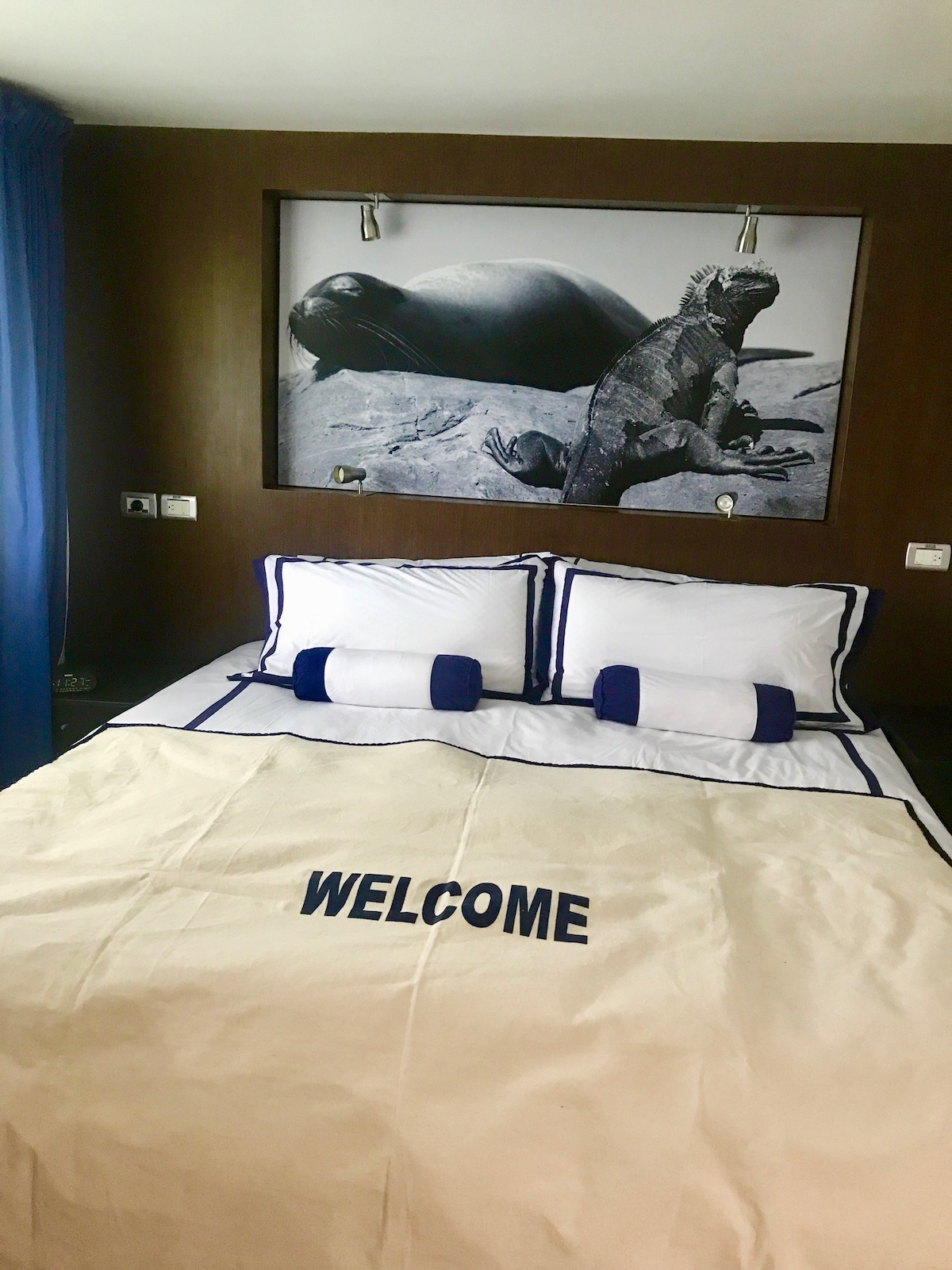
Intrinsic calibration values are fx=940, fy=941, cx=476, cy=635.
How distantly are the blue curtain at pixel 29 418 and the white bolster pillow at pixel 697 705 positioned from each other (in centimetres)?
165

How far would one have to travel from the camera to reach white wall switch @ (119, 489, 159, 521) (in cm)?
305

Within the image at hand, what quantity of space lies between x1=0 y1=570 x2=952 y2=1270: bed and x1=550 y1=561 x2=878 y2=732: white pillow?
64 cm

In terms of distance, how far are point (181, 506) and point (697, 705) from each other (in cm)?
177

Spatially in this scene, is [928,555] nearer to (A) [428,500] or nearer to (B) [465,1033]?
(A) [428,500]

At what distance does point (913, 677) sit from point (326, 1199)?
7.83 ft

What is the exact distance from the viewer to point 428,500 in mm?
2949

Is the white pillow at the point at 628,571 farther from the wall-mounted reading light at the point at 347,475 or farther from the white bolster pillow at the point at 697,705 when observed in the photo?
the wall-mounted reading light at the point at 347,475

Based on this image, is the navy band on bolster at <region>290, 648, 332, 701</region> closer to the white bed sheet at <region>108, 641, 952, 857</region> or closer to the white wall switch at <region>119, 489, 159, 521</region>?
the white bed sheet at <region>108, 641, 952, 857</region>

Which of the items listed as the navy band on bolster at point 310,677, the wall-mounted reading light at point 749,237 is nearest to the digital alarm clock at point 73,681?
the navy band on bolster at point 310,677

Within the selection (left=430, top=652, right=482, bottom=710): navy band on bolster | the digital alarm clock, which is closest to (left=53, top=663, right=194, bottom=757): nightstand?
the digital alarm clock

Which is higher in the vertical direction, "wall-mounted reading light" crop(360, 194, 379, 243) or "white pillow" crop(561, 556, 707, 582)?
"wall-mounted reading light" crop(360, 194, 379, 243)

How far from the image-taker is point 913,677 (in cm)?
287

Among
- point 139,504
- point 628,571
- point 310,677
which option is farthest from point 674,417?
point 139,504

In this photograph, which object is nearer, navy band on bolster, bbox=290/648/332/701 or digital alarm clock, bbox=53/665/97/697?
navy band on bolster, bbox=290/648/332/701
